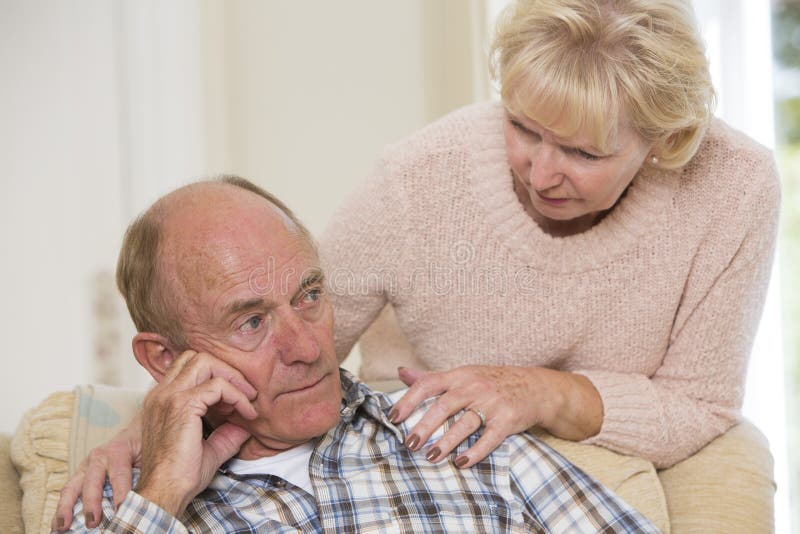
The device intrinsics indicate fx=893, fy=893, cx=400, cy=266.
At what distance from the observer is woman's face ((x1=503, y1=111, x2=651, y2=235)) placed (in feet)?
5.25

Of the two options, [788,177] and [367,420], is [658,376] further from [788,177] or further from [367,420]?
[788,177]

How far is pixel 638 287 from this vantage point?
1.82 m

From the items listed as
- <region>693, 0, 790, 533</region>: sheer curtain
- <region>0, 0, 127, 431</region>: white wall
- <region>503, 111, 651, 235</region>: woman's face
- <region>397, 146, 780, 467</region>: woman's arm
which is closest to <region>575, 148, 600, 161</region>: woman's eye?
<region>503, 111, 651, 235</region>: woman's face

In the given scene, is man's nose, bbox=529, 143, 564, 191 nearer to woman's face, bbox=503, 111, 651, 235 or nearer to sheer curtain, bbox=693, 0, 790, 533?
woman's face, bbox=503, 111, 651, 235

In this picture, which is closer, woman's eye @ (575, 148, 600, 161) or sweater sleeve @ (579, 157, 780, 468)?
woman's eye @ (575, 148, 600, 161)

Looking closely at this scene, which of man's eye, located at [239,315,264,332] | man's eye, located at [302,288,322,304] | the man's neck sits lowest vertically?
the man's neck

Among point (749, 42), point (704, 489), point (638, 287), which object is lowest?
point (704, 489)

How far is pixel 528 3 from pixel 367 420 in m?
0.82

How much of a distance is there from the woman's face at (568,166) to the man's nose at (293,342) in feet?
1.68

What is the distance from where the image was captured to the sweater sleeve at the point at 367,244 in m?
1.82

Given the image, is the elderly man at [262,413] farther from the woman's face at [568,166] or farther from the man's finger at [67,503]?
the woman's face at [568,166]

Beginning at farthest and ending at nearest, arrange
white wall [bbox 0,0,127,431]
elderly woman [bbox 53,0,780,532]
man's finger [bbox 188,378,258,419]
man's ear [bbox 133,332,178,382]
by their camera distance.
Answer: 1. white wall [bbox 0,0,127,431]
2. elderly woman [bbox 53,0,780,532]
3. man's ear [bbox 133,332,178,382]
4. man's finger [bbox 188,378,258,419]

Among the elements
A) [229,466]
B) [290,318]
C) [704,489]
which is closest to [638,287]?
[704,489]

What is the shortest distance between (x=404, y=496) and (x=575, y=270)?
1.97ft
